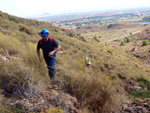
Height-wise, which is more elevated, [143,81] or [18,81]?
[18,81]

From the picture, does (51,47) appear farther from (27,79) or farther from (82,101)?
(82,101)

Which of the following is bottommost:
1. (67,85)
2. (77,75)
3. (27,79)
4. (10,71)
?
(67,85)

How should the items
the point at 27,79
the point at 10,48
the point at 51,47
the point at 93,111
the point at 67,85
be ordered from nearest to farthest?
the point at 27,79 < the point at 93,111 < the point at 67,85 < the point at 51,47 < the point at 10,48

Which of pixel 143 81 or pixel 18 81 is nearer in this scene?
pixel 18 81

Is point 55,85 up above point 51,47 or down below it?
below

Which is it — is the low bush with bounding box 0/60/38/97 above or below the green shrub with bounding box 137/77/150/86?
above

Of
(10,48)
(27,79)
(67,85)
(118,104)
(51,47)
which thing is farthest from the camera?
(10,48)

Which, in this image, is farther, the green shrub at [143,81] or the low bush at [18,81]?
the green shrub at [143,81]

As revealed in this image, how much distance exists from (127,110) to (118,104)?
1.16ft

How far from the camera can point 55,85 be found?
2.64 m

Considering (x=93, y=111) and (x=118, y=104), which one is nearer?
(x=93, y=111)

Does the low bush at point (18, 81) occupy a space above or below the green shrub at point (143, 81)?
above

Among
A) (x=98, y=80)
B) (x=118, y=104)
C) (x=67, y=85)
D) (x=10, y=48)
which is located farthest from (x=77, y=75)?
(x=10, y=48)

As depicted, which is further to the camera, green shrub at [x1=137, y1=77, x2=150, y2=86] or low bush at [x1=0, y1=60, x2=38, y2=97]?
green shrub at [x1=137, y1=77, x2=150, y2=86]
